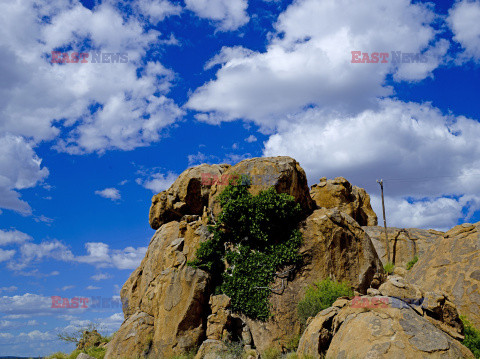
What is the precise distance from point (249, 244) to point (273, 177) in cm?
427

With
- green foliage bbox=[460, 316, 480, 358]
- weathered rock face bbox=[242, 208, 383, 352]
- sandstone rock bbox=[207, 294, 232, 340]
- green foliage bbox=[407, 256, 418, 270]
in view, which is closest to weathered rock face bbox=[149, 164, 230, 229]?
weathered rock face bbox=[242, 208, 383, 352]

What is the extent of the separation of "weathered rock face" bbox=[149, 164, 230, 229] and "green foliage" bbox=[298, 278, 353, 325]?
14.9 m

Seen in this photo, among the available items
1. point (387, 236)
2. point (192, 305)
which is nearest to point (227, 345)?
point (192, 305)

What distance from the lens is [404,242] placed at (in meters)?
40.0

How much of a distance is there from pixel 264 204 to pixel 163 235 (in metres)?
12.6

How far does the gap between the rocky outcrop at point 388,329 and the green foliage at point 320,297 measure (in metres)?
4.29

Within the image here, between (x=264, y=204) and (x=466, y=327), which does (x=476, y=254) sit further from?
(x=264, y=204)

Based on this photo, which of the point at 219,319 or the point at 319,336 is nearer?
the point at 319,336

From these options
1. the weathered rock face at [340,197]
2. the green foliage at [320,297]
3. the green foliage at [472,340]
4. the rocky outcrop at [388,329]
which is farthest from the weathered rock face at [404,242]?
the rocky outcrop at [388,329]

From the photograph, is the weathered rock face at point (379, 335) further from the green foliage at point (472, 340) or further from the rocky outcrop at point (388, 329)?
the green foliage at point (472, 340)

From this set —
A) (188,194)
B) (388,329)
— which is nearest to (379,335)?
(388,329)

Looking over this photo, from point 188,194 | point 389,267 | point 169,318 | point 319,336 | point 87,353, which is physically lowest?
point 87,353

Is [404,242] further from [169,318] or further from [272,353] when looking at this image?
[169,318]

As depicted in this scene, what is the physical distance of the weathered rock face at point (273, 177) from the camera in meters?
24.4
